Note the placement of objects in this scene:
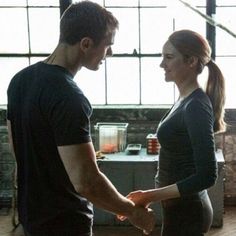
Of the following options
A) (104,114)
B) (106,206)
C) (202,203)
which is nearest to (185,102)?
(202,203)

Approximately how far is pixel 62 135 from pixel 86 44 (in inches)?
14.5

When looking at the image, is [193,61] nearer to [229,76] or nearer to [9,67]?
[229,76]

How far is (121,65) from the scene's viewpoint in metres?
4.94

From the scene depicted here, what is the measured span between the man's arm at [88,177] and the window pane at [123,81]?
3.06 m

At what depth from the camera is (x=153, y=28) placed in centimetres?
489

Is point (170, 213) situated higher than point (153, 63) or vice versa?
point (153, 63)

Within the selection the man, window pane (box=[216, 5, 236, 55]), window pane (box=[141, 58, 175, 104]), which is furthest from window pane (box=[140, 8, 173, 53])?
the man

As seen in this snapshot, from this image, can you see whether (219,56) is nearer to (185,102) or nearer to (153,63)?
(153,63)

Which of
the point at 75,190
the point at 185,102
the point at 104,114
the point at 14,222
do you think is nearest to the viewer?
the point at 75,190

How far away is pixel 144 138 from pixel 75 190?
3.02 m

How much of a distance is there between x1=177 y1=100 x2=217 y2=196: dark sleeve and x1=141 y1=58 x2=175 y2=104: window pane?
2.94m

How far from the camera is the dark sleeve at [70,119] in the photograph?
1637 mm

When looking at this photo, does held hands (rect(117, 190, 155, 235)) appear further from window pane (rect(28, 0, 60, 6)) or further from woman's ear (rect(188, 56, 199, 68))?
window pane (rect(28, 0, 60, 6))

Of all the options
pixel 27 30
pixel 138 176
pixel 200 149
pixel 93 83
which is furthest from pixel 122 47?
pixel 200 149
